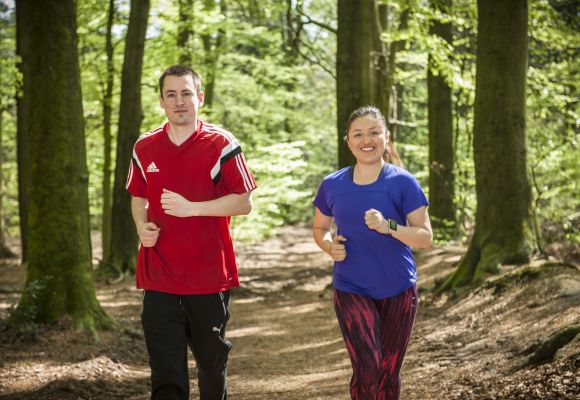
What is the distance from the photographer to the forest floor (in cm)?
613

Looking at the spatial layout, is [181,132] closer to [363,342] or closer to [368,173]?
[368,173]

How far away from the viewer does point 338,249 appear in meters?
4.25

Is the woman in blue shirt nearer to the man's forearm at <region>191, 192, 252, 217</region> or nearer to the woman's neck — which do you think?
the woman's neck

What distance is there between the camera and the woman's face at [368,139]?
435cm

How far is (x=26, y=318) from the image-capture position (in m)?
8.19

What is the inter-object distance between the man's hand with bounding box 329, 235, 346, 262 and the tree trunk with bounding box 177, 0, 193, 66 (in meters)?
15.0

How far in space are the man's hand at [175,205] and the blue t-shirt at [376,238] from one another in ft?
3.08

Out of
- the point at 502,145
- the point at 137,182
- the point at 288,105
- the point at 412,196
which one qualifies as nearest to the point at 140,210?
the point at 137,182

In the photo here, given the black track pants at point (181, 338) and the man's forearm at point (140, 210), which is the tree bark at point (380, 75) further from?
the black track pants at point (181, 338)

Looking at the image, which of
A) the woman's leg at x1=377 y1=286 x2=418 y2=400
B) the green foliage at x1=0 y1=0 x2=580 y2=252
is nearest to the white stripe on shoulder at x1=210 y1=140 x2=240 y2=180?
the woman's leg at x1=377 y1=286 x2=418 y2=400

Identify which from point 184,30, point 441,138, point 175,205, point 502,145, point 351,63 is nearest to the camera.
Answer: point 175,205

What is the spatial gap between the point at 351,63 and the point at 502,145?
3873 mm

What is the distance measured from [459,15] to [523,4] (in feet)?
19.0

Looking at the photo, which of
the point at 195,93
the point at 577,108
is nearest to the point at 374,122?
the point at 195,93
